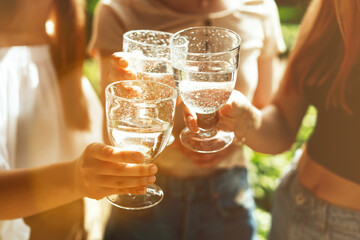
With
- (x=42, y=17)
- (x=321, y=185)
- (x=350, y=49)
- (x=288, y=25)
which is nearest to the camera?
(x=350, y=49)

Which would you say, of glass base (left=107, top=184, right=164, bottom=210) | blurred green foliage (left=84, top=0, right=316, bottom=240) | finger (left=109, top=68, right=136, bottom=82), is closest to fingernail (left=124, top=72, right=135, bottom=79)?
finger (left=109, top=68, right=136, bottom=82)

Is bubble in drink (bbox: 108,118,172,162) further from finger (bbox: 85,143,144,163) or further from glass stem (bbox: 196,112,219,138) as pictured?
glass stem (bbox: 196,112,219,138)

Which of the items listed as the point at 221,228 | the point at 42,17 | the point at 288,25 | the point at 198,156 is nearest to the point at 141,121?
the point at 198,156

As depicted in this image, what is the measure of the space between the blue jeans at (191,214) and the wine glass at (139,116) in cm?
61

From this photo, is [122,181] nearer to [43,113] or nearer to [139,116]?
[139,116]

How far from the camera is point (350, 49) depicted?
1049 mm

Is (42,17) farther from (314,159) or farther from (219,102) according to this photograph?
(314,159)

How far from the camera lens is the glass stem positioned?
0.93m

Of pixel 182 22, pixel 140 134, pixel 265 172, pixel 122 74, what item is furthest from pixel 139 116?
pixel 265 172

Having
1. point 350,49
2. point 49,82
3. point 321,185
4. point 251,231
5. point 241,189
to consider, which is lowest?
point 251,231

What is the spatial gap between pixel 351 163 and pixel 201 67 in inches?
23.6

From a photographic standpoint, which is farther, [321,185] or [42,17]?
[42,17]

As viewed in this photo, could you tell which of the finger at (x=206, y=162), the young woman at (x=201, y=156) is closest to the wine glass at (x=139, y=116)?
the young woman at (x=201, y=156)

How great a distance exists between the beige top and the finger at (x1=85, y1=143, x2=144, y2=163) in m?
0.49
